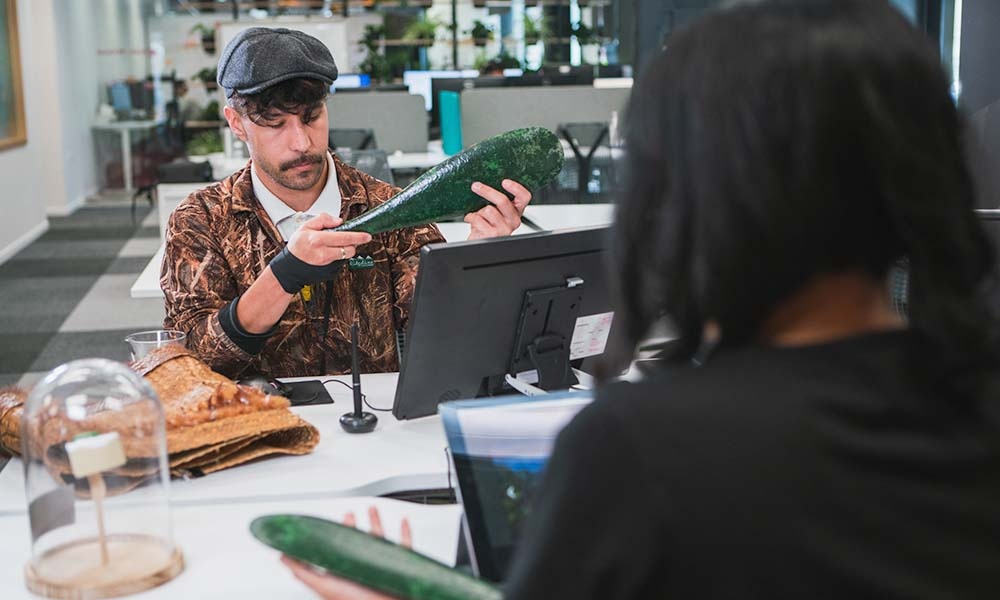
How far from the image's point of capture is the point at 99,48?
38.8ft

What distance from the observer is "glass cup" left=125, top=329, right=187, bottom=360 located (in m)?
1.85

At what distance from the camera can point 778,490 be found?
614 millimetres

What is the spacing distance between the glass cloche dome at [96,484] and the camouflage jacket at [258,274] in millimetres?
548

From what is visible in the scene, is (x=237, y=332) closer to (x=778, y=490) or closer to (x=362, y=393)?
(x=362, y=393)

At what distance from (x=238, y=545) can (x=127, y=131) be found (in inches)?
423

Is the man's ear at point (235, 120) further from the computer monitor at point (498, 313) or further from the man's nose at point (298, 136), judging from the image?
the computer monitor at point (498, 313)

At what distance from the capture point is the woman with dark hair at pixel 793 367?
611 mm

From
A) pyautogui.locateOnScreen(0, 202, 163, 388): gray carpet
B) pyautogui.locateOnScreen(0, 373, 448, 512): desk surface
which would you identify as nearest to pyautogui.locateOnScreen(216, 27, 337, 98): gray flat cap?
pyautogui.locateOnScreen(0, 373, 448, 512): desk surface

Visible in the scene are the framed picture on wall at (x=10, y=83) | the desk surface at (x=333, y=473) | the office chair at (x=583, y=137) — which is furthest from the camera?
the framed picture on wall at (x=10, y=83)

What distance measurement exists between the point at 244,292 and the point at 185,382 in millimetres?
413

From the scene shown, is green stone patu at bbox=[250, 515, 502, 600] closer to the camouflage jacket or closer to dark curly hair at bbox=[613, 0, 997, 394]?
dark curly hair at bbox=[613, 0, 997, 394]

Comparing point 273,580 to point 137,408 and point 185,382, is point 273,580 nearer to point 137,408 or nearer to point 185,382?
point 137,408

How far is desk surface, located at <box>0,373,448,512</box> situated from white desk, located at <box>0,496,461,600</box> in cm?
3

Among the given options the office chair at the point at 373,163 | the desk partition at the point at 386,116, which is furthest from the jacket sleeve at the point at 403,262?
the desk partition at the point at 386,116
